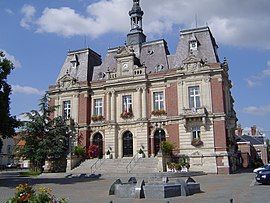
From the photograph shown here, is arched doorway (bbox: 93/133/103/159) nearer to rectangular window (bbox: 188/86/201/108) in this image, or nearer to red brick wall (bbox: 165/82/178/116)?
red brick wall (bbox: 165/82/178/116)

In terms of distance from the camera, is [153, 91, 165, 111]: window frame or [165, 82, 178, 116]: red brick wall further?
[153, 91, 165, 111]: window frame

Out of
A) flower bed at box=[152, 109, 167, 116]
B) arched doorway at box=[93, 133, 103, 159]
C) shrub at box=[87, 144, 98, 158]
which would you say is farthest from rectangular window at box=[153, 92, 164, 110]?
shrub at box=[87, 144, 98, 158]

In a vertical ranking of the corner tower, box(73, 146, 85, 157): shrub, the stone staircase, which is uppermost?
the corner tower

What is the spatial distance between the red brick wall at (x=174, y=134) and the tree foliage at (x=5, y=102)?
16449 mm

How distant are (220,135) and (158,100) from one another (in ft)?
26.5

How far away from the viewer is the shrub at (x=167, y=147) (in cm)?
3455

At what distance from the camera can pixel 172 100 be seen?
37406mm

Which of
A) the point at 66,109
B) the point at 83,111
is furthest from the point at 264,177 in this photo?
the point at 66,109

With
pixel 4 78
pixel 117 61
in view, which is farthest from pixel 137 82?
pixel 4 78

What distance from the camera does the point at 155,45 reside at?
4219 cm

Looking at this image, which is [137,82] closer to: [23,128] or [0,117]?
[23,128]

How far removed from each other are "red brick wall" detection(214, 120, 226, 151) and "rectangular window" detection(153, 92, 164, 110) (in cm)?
655

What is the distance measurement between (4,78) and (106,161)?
584 inches

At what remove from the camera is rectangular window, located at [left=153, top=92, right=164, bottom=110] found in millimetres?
38469
